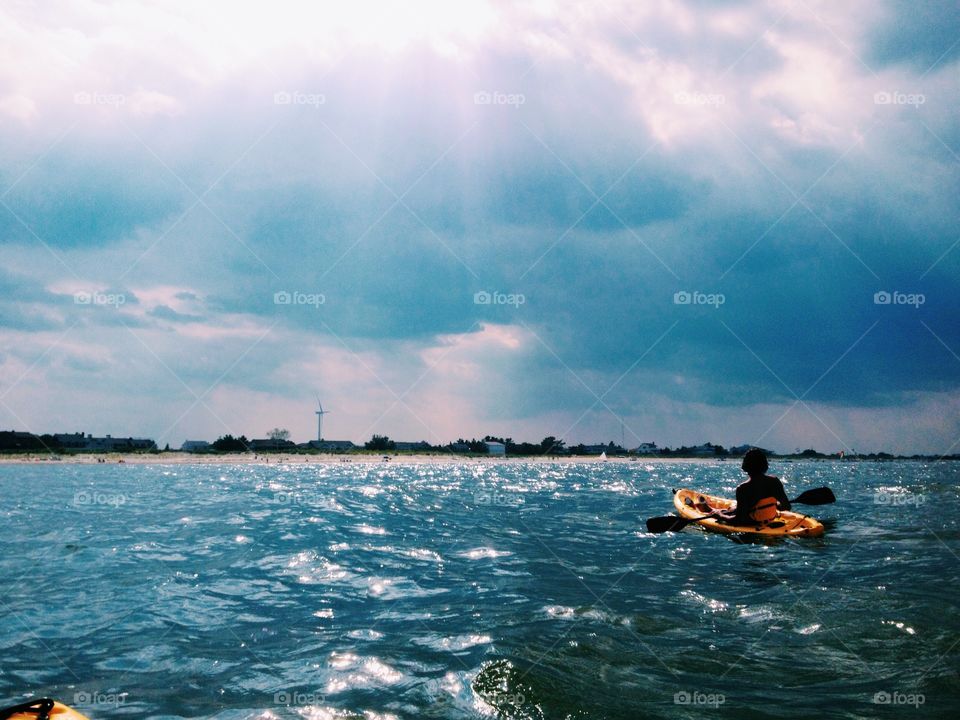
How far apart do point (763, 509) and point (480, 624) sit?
367 inches

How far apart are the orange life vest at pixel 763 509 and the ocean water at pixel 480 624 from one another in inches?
27.0

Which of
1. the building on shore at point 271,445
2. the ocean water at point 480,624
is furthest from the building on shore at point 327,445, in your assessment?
the ocean water at point 480,624

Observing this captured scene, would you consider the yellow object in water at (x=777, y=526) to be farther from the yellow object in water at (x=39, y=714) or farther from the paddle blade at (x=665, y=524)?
→ the yellow object in water at (x=39, y=714)

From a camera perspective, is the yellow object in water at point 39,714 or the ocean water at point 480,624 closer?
the yellow object in water at point 39,714

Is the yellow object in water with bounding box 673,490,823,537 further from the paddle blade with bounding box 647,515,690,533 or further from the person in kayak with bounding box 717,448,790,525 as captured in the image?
the paddle blade with bounding box 647,515,690,533

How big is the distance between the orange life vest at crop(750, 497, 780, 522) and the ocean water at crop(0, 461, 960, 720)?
69cm

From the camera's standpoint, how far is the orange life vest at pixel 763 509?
14.0 metres

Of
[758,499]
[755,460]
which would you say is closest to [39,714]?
[755,460]

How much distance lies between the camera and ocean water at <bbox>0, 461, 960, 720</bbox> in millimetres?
5273

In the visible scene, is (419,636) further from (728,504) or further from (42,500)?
(42,500)

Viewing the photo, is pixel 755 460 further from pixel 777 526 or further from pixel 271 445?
pixel 271 445

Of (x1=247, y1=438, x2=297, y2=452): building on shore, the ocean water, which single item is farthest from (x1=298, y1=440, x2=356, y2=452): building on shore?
the ocean water

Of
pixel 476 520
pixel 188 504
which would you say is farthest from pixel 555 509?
pixel 188 504

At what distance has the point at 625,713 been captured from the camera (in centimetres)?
493
